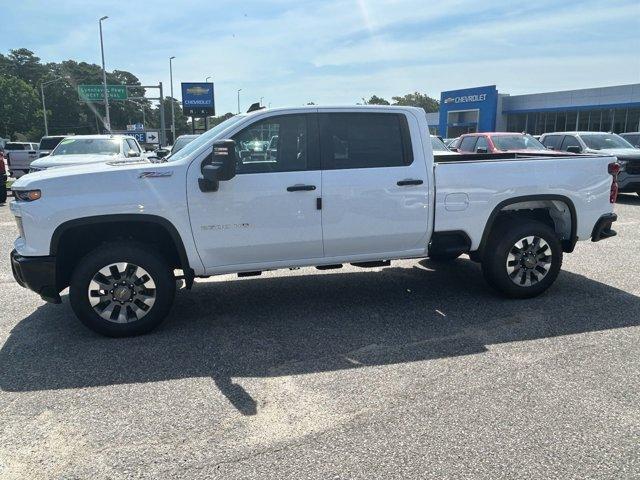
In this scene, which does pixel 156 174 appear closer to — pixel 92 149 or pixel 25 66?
pixel 92 149

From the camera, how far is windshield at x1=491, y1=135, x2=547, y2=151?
1464 centimetres

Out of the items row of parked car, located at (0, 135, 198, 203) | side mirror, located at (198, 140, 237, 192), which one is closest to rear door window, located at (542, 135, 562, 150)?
row of parked car, located at (0, 135, 198, 203)

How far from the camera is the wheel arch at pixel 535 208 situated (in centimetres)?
546

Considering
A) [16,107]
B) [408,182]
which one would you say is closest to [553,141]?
[408,182]

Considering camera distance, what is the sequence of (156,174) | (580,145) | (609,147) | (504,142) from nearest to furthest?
(156,174), (580,145), (609,147), (504,142)

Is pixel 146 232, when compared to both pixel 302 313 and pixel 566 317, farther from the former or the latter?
pixel 566 317

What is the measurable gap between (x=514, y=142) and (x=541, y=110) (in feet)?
115

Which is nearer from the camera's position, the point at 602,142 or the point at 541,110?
the point at 602,142

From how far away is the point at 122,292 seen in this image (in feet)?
15.3

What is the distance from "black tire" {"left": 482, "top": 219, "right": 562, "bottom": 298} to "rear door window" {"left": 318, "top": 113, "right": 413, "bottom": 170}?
4.39ft

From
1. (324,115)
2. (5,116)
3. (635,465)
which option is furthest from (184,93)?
(635,465)

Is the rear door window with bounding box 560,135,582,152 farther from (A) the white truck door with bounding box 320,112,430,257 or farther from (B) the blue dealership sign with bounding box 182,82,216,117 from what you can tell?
(B) the blue dealership sign with bounding box 182,82,216,117

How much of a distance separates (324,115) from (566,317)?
10.00 feet

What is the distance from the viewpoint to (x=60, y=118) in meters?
91.9
